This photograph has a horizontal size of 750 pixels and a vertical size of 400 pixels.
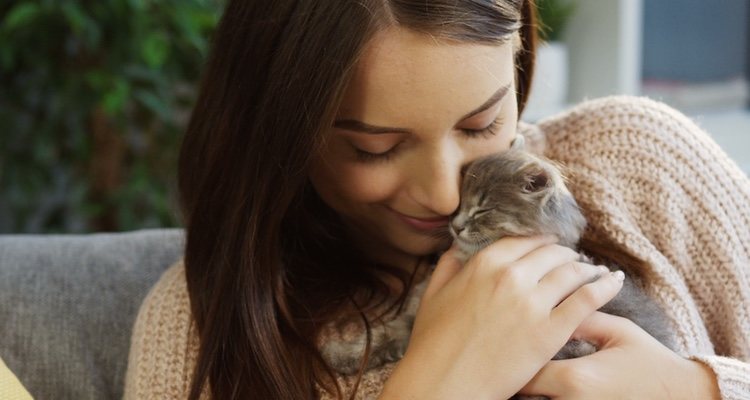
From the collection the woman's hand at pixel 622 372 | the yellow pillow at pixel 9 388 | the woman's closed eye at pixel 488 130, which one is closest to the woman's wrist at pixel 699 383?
the woman's hand at pixel 622 372

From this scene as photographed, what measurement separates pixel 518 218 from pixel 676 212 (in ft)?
1.00

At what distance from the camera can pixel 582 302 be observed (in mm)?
1161

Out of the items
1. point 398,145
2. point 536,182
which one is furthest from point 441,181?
point 536,182

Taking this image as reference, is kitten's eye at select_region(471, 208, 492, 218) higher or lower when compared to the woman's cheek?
lower

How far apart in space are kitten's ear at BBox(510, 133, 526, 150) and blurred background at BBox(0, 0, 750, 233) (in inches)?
30.1

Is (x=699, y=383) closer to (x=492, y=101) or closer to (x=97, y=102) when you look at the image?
(x=492, y=101)

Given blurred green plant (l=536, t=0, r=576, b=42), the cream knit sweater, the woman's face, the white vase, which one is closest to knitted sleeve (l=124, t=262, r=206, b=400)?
the cream knit sweater

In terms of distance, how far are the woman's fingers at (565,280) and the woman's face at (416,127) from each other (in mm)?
175

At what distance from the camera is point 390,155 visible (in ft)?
3.96

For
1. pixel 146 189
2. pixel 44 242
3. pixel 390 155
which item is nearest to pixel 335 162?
pixel 390 155

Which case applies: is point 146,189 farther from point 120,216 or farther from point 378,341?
point 378,341

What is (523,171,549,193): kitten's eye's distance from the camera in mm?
1262

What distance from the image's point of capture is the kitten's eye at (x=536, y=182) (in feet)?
4.14

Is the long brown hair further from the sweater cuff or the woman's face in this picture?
the sweater cuff
